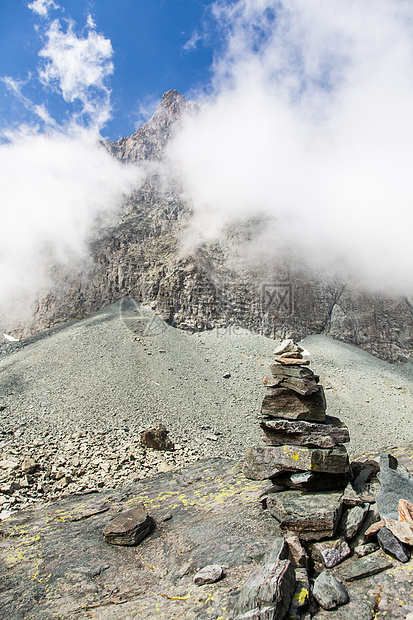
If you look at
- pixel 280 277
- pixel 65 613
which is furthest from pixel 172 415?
pixel 280 277

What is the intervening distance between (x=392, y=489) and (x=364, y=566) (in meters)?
2.69

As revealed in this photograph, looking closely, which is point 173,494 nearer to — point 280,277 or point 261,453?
point 261,453

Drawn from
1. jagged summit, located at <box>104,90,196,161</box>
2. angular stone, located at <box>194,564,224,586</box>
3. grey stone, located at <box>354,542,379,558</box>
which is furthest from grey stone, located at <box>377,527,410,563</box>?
jagged summit, located at <box>104,90,196,161</box>

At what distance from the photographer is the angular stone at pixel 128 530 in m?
10.1

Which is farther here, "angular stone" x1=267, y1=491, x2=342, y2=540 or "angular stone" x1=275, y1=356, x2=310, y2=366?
"angular stone" x1=275, y1=356, x2=310, y2=366

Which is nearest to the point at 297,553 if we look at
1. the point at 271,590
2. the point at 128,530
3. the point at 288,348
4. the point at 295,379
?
the point at 271,590

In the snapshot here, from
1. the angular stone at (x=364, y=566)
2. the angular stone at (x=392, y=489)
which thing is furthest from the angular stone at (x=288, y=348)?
the angular stone at (x=364, y=566)

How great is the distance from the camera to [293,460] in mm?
10578

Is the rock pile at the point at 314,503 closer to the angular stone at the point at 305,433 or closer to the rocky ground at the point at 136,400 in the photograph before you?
the angular stone at the point at 305,433

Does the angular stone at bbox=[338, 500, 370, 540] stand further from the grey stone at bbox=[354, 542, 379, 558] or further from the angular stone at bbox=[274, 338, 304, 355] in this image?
the angular stone at bbox=[274, 338, 304, 355]

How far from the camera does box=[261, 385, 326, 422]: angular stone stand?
1150 centimetres

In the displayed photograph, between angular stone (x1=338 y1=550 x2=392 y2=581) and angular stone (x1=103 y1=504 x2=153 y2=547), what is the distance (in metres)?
6.08

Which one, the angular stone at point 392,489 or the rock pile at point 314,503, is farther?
the angular stone at point 392,489

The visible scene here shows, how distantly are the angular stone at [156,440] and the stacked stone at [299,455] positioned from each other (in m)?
10.8
